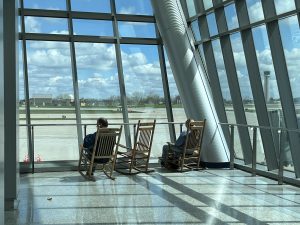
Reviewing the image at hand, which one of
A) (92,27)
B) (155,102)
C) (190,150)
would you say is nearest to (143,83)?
(155,102)

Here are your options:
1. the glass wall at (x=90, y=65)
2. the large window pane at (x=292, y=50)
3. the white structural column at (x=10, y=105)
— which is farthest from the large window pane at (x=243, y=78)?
the white structural column at (x=10, y=105)

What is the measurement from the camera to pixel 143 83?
10.3 meters

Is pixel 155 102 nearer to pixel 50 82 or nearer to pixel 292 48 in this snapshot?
pixel 50 82

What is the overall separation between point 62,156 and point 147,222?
188 inches

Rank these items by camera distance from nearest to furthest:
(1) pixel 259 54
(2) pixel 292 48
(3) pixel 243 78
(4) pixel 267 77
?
(2) pixel 292 48
(4) pixel 267 77
(1) pixel 259 54
(3) pixel 243 78

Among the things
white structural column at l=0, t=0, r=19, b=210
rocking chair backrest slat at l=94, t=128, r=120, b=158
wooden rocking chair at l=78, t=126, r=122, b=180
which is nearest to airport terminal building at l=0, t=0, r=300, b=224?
white structural column at l=0, t=0, r=19, b=210

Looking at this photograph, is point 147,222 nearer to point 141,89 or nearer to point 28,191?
point 28,191

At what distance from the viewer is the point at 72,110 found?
968 centimetres

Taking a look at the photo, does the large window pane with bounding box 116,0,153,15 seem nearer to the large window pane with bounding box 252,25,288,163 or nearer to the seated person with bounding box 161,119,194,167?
the large window pane with bounding box 252,25,288,163

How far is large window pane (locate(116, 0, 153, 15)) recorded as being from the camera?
34.5 feet

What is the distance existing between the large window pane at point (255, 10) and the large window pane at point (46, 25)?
4.41 metres

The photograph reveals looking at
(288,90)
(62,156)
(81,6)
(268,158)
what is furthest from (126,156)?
(81,6)

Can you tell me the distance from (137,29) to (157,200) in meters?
6.06

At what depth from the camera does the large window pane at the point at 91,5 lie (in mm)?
10250
